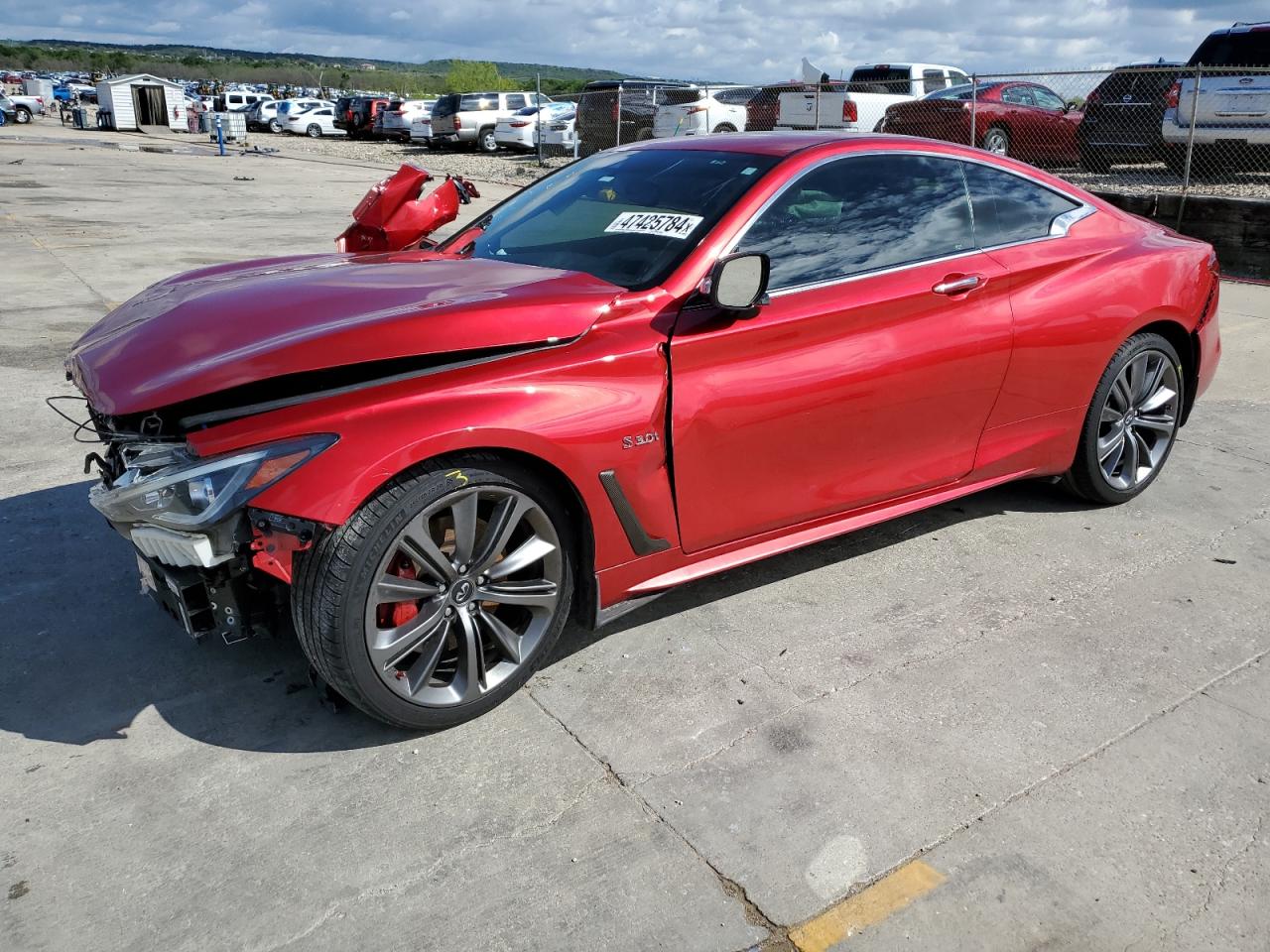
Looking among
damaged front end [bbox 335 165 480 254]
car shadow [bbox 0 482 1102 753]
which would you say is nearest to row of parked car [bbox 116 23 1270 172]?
damaged front end [bbox 335 165 480 254]

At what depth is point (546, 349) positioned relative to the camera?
3119mm

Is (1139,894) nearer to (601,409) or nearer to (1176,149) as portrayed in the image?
(601,409)

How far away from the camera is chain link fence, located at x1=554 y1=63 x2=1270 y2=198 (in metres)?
12.4

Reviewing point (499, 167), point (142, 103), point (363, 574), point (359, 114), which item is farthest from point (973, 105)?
point (142, 103)

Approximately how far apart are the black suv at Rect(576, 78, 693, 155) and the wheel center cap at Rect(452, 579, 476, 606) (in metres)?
17.4

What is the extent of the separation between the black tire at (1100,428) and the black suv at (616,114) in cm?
1567

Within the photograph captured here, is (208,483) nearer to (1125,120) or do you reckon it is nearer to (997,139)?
(1125,120)

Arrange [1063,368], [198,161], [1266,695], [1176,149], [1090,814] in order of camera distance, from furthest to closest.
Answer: [198,161], [1176,149], [1063,368], [1266,695], [1090,814]

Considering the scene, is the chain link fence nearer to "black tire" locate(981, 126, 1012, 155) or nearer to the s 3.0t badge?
"black tire" locate(981, 126, 1012, 155)

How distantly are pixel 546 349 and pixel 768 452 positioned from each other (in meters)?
0.84

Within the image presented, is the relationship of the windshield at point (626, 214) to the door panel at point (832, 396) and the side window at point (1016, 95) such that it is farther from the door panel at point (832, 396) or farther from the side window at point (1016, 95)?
the side window at point (1016, 95)

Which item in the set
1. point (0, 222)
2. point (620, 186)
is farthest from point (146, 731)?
point (0, 222)

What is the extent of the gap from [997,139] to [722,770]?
49.9 ft

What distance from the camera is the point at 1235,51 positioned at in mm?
12961
